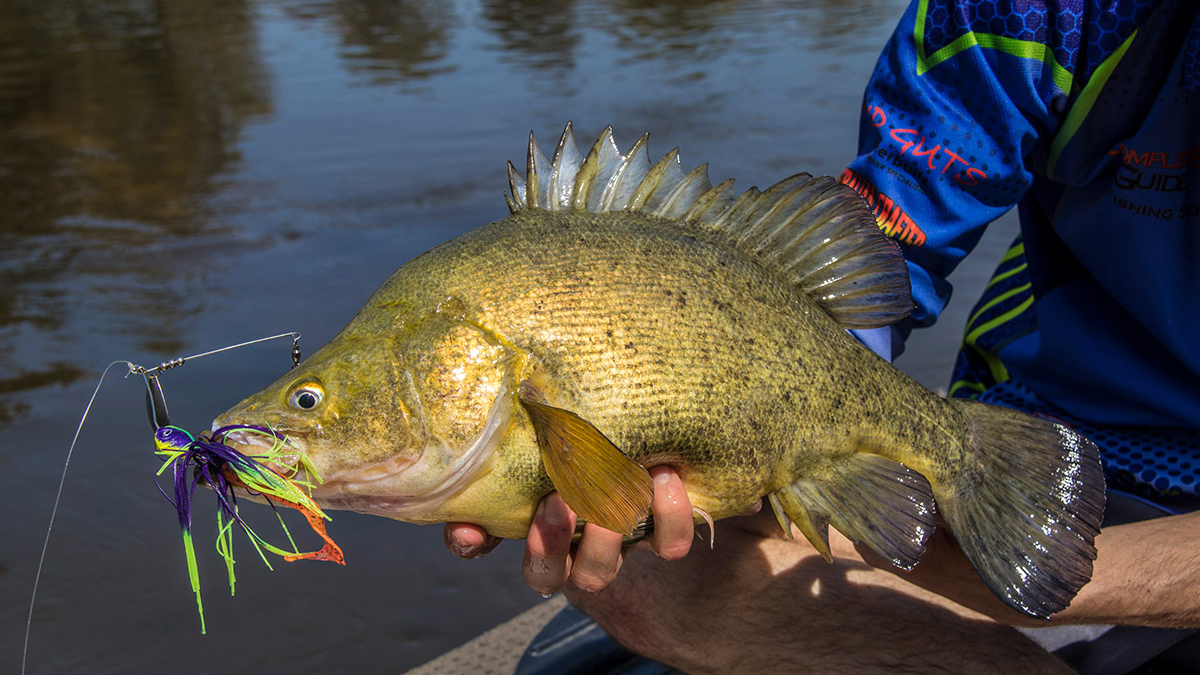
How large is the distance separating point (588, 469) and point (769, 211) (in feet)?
2.28

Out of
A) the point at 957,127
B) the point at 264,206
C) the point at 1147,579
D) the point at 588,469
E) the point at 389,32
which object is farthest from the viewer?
the point at 389,32

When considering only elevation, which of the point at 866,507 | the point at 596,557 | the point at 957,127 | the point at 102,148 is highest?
the point at 957,127

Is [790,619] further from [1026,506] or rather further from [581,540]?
[581,540]

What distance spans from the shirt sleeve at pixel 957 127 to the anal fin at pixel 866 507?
657mm

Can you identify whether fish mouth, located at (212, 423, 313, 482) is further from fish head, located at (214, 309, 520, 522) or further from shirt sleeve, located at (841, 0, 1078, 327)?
shirt sleeve, located at (841, 0, 1078, 327)

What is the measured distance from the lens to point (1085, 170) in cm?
229

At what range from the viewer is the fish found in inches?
59.4

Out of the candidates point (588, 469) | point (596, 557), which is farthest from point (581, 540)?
point (588, 469)

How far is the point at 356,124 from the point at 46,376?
480 centimetres

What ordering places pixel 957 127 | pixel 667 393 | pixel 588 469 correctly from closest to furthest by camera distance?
pixel 588 469 → pixel 667 393 → pixel 957 127

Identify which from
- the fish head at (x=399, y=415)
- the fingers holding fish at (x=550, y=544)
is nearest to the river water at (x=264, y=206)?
the fingers holding fish at (x=550, y=544)

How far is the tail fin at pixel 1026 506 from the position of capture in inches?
71.6

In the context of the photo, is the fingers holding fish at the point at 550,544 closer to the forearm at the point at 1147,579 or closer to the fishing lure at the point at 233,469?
the fishing lure at the point at 233,469

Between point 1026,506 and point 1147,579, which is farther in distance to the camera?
point 1147,579
